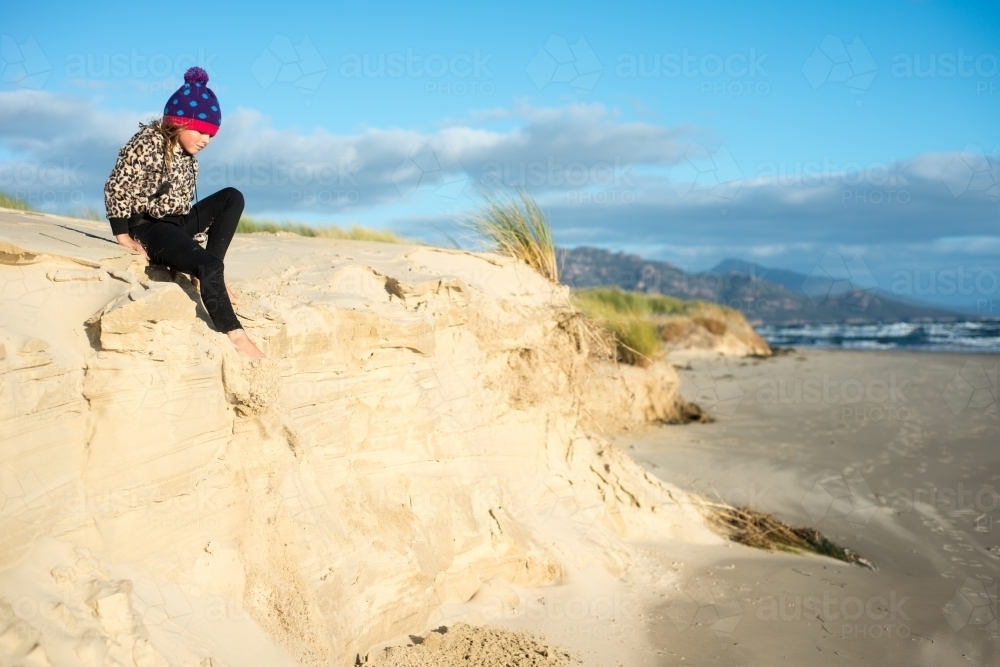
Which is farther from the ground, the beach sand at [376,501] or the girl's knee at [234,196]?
the girl's knee at [234,196]

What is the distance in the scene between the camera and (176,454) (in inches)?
140

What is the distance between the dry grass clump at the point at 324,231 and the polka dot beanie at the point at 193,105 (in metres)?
3.37

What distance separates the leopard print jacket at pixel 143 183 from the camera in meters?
4.18

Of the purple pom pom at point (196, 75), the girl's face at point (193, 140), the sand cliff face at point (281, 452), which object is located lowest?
the sand cliff face at point (281, 452)

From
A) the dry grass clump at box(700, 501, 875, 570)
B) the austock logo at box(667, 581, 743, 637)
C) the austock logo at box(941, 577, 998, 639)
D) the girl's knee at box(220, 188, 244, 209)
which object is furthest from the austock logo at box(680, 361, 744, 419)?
the girl's knee at box(220, 188, 244, 209)

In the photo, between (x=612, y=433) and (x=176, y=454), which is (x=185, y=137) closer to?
(x=176, y=454)

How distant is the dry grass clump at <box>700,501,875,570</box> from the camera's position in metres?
6.89

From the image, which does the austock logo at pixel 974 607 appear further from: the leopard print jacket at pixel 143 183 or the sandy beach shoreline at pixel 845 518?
the leopard print jacket at pixel 143 183

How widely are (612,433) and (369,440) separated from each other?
608 cm

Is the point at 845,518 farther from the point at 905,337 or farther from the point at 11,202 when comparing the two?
the point at 905,337

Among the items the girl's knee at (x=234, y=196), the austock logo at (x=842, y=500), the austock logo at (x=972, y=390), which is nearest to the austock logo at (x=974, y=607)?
the austock logo at (x=842, y=500)

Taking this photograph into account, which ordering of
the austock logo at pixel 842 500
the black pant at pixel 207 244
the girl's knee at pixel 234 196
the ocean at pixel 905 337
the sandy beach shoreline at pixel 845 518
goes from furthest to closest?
1. the ocean at pixel 905 337
2. the austock logo at pixel 842 500
3. the sandy beach shoreline at pixel 845 518
4. the girl's knee at pixel 234 196
5. the black pant at pixel 207 244

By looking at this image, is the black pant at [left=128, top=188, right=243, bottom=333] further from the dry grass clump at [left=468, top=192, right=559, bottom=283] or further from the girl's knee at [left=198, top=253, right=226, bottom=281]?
the dry grass clump at [left=468, top=192, right=559, bottom=283]

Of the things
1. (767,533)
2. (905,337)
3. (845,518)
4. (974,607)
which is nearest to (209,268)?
(767,533)
